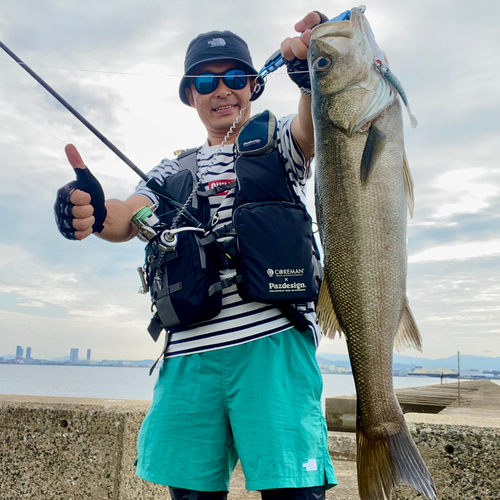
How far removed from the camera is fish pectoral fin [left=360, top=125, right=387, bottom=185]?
1.96 metres

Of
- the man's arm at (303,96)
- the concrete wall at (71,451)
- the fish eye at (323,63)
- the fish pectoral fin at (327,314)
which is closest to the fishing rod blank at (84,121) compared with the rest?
the man's arm at (303,96)

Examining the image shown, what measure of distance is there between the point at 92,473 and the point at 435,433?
2303 millimetres

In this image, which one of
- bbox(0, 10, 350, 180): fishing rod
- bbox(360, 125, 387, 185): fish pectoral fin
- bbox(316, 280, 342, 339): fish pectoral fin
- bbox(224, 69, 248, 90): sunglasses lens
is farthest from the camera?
bbox(224, 69, 248, 90): sunglasses lens

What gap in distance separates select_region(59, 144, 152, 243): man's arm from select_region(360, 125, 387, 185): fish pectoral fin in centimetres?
121

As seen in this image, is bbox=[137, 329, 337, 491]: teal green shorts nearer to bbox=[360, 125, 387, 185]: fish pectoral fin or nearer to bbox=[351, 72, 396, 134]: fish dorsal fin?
bbox=[360, 125, 387, 185]: fish pectoral fin

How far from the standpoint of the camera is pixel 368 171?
196 cm

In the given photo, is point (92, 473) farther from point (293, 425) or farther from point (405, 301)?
point (405, 301)

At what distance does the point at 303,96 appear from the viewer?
2.26 metres

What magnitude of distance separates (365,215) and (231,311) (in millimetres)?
746

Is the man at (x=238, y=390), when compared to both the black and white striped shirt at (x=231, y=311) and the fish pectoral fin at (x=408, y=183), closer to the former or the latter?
the black and white striped shirt at (x=231, y=311)

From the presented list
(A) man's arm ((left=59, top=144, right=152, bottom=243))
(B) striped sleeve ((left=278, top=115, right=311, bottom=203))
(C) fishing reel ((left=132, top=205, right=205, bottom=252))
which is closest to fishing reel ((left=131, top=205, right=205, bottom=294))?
(C) fishing reel ((left=132, top=205, right=205, bottom=252))

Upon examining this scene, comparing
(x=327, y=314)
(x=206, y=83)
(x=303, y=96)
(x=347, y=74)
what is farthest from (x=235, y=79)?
(x=327, y=314)

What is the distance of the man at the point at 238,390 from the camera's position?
1.92m

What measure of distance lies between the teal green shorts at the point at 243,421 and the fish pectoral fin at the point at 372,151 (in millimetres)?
770
